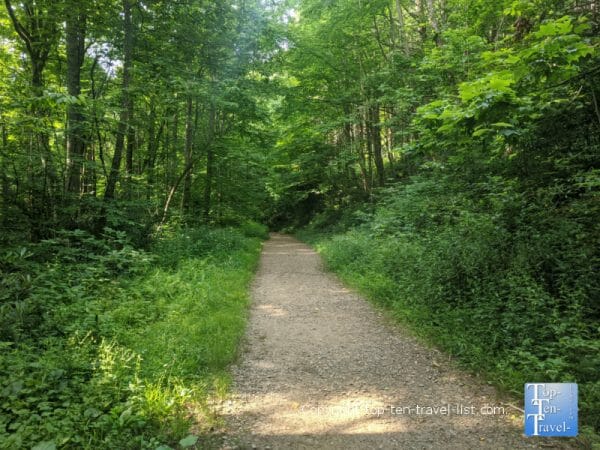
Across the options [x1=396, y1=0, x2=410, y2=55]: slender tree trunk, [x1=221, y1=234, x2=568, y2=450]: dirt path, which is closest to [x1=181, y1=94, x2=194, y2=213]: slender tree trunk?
[x1=396, y1=0, x2=410, y2=55]: slender tree trunk

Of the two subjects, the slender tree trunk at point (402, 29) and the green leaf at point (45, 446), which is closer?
the green leaf at point (45, 446)

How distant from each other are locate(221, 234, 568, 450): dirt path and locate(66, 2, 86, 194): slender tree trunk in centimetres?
602

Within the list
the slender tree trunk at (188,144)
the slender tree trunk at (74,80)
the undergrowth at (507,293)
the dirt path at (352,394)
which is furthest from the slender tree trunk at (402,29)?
the dirt path at (352,394)

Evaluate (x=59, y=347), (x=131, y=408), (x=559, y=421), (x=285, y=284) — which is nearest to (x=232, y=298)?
(x=285, y=284)

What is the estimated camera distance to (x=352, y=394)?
391 centimetres

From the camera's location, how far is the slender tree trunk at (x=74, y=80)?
7996 millimetres

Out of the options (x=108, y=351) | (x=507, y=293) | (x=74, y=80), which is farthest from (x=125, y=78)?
(x=507, y=293)

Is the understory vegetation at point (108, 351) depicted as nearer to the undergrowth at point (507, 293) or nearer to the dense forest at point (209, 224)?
the dense forest at point (209, 224)

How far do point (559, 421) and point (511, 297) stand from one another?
5.81ft

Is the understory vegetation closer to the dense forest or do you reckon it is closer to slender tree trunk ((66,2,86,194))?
the dense forest

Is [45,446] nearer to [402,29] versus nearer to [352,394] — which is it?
[352,394]

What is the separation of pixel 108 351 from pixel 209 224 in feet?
42.0

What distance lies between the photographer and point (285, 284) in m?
9.24

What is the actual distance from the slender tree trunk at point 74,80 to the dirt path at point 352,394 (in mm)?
6022
